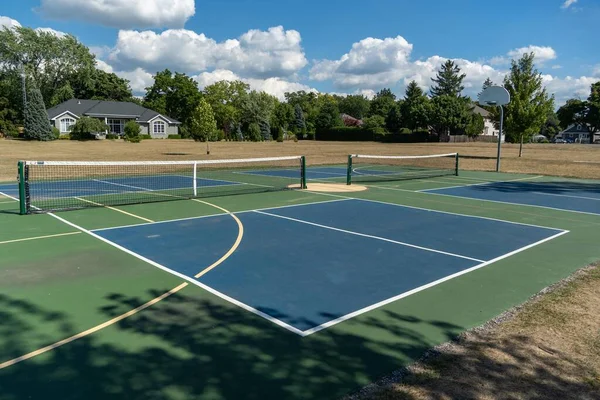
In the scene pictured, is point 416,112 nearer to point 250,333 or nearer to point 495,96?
point 495,96

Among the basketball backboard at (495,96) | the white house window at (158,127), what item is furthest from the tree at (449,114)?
the white house window at (158,127)

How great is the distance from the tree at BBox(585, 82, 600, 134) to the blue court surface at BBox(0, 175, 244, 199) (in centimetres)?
9102

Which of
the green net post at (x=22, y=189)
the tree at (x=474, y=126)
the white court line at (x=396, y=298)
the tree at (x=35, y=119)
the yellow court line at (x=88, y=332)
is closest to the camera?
the yellow court line at (x=88, y=332)

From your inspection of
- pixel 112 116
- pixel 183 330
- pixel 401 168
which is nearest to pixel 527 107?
pixel 401 168

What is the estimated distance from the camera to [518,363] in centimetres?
484

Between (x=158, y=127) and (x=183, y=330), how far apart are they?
73.4m

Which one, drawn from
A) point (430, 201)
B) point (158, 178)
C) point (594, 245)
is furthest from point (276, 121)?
point (594, 245)

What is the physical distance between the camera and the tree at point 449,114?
74688mm

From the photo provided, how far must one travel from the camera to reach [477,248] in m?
9.98

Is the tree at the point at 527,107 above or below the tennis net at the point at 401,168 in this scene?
above

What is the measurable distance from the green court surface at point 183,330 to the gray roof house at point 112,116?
63.3 m

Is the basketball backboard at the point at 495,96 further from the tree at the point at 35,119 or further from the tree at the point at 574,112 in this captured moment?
the tree at the point at 574,112

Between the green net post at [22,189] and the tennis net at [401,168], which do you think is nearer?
the green net post at [22,189]

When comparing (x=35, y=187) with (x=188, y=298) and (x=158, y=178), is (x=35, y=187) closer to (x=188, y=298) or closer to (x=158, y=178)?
(x=158, y=178)
